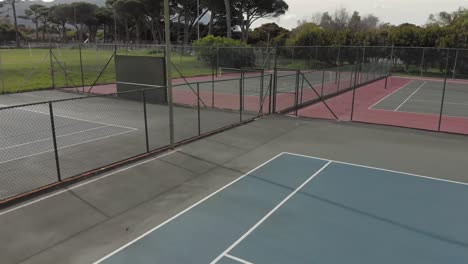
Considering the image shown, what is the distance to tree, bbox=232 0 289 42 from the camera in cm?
6981

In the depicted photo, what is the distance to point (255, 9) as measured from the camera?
7256 centimetres

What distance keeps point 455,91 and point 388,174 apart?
23.1 metres

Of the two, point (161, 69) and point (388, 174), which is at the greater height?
point (161, 69)

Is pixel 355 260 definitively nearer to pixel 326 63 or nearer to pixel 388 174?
pixel 388 174

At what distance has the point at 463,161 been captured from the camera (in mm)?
10414

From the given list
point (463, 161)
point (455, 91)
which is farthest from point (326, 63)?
point (463, 161)

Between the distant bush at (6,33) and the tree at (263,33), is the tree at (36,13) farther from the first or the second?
the tree at (263,33)

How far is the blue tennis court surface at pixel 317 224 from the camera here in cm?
573

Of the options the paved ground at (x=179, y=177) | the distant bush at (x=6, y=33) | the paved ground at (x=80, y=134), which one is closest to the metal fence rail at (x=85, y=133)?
the paved ground at (x=80, y=134)

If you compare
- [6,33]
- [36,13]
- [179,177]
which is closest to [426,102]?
[179,177]

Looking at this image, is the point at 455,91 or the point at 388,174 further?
the point at 455,91

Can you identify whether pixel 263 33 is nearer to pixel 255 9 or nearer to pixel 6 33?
pixel 255 9

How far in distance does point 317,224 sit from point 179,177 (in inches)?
147

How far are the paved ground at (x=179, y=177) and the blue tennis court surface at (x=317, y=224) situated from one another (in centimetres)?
52
